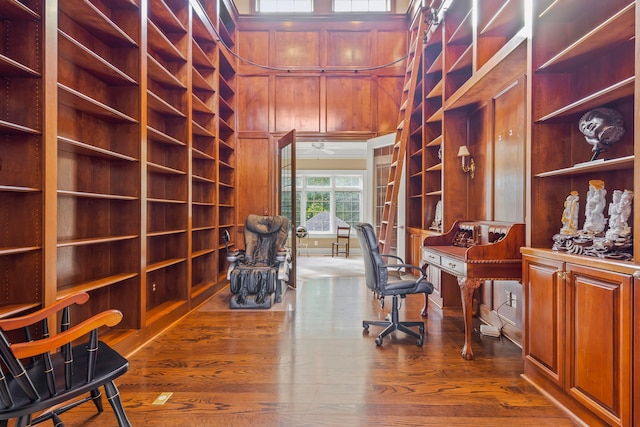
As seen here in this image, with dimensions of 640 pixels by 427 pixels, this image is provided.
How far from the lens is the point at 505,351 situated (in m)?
2.75

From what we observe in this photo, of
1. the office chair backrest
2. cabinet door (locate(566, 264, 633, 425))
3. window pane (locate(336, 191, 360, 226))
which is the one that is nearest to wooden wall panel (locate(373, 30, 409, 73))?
the office chair backrest

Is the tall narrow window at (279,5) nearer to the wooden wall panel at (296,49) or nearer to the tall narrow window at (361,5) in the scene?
the tall narrow window at (361,5)

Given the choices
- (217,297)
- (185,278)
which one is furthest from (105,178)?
(217,297)

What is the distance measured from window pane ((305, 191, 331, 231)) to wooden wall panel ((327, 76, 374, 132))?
399 cm

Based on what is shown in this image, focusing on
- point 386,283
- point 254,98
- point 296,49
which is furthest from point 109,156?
point 296,49

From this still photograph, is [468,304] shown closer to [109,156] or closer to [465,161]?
[465,161]

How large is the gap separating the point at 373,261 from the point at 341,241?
6.41m

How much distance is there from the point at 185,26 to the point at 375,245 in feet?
10.6

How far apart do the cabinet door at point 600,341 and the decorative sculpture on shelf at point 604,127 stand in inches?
29.8

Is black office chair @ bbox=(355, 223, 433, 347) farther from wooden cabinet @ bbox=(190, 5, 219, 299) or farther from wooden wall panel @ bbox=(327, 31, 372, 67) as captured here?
wooden wall panel @ bbox=(327, 31, 372, 67)

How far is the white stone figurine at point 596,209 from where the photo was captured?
1.95 m

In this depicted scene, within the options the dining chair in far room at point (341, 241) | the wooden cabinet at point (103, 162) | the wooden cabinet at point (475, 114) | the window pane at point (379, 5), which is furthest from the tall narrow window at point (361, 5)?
the dining chair in far room at point (341, 241)

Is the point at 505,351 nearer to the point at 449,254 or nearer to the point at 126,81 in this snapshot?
the point at 449,254

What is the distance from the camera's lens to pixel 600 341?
A: 1.68m
